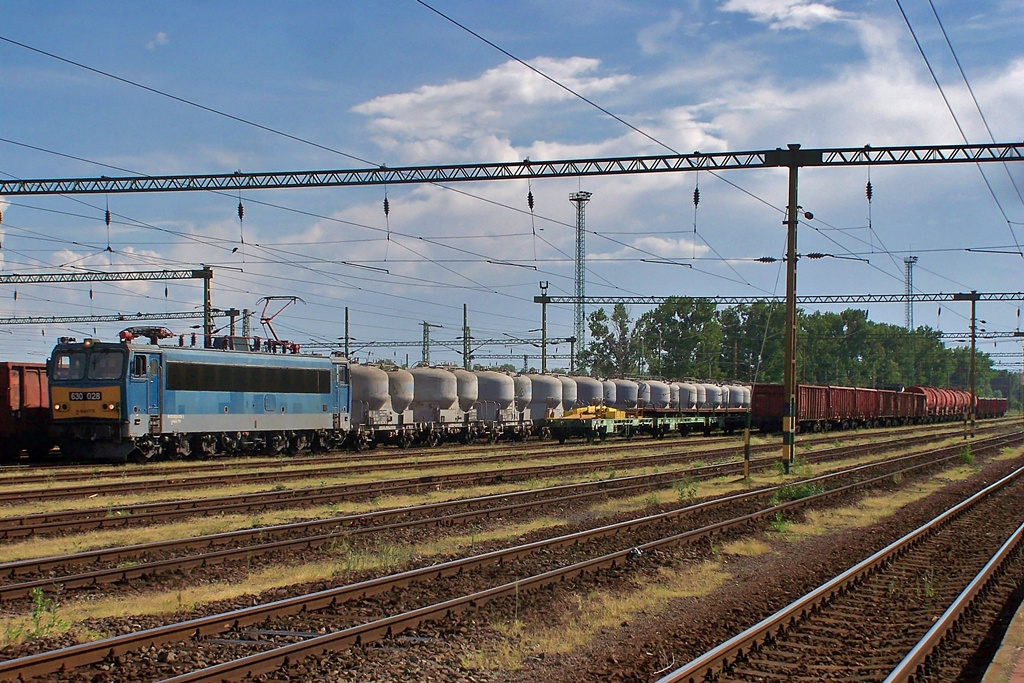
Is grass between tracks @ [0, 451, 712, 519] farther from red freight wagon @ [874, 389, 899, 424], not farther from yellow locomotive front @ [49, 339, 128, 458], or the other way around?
red freight wagon @ [874, 389, 899, 424]

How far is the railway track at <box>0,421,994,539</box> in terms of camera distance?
14879 millimetres

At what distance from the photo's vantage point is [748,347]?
120 meters

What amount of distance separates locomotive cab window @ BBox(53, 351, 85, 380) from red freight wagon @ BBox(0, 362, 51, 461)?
1.68 meters

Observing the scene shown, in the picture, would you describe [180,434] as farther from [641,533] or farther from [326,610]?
[326,610]

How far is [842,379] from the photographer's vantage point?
5290 inches

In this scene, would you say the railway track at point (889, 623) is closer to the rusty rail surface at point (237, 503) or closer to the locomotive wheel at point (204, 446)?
the rusty rail surface at point (237, 503)

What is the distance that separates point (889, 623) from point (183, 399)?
2284cm

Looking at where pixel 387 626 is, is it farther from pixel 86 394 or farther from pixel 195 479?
pixel 86 394

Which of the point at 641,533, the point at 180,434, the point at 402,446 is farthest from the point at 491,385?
the point at 641,533

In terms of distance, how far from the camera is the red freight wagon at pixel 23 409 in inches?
1111

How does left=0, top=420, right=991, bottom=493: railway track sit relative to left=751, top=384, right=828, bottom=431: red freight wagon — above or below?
below

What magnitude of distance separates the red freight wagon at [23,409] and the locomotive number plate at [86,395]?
7.69 ft

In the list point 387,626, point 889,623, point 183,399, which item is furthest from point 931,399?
point 387,626

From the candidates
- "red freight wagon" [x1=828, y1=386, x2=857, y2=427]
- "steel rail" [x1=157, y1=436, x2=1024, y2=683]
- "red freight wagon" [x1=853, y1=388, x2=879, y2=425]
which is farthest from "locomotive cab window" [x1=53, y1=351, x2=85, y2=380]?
"red freight wagon" [x1=853, y1=388, x2=879, y2=425]
